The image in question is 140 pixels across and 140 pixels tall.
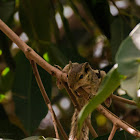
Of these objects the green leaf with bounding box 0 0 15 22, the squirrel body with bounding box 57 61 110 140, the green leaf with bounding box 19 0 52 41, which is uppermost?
the green leaf with bounding box 0 0 15 22

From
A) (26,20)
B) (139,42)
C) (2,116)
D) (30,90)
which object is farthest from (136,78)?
(26,20)

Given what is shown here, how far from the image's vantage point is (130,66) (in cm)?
60

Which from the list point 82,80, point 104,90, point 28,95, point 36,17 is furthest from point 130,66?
point 36,17

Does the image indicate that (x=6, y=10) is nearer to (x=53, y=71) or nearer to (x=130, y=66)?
(x=53, y=71)

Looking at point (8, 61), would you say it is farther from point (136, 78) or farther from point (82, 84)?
point (136, 78)

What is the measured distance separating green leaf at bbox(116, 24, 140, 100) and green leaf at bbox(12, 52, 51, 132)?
661mm

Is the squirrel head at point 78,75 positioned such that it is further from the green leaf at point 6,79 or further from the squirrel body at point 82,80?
the green leaf at point 6,79

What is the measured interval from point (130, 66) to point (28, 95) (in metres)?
0.77

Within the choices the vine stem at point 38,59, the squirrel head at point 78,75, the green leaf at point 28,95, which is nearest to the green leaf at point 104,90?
the vine stem at point 38,59

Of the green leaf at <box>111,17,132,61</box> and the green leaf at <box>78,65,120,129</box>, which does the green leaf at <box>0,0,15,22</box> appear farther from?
the green leaf at <box>78,65,120,129</box>

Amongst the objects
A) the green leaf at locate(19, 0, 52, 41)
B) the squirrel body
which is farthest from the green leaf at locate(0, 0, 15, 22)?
the squirrel body

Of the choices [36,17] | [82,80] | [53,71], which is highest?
[36,17]

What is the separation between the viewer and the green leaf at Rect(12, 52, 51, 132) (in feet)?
4.05

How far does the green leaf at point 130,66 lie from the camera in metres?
0.57
